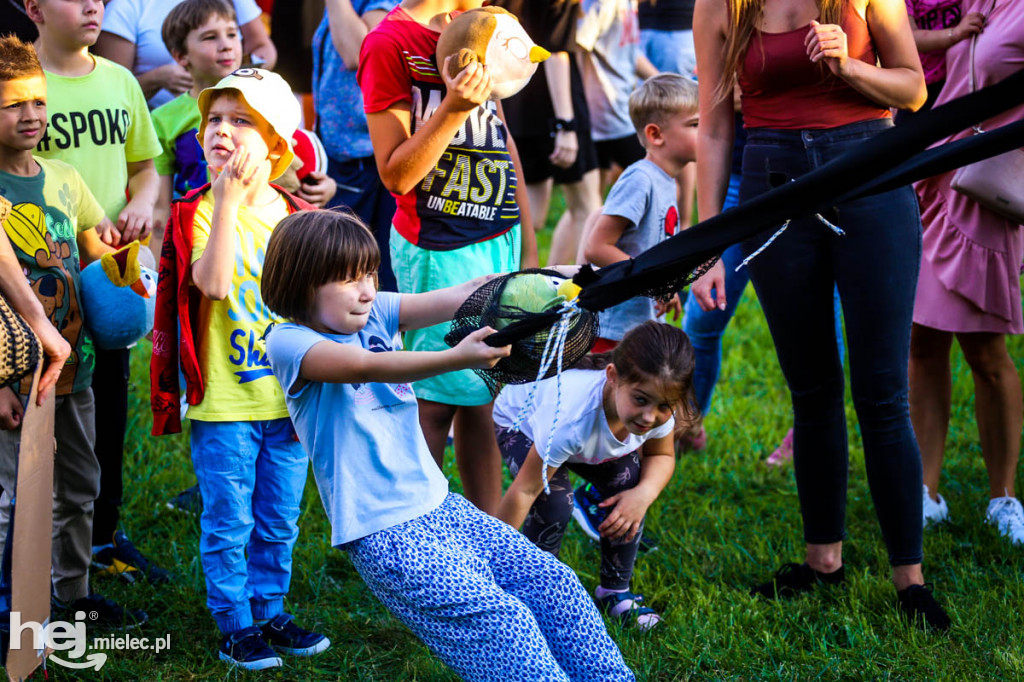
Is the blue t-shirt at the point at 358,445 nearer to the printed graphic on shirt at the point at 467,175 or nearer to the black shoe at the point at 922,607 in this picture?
the printed graphic on shirt at the point at 467,175

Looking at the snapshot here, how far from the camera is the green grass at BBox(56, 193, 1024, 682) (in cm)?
287

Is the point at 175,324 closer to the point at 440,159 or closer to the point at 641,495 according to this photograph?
A: the point at 440,159

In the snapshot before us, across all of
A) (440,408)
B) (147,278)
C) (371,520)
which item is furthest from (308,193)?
(371,520)

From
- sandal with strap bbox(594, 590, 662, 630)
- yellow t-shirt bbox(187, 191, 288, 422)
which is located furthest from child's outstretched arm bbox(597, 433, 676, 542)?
yellow t-shirt bbox(187, 191, 288, 422)

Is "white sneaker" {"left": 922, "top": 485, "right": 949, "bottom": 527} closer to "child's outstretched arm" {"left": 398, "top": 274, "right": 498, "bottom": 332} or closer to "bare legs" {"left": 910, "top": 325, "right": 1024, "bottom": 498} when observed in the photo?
"bare legs" {"left": 910, "top": 325, "right": 1024, "bottom": 498}

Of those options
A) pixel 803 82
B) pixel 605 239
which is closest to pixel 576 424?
pixel 605 239

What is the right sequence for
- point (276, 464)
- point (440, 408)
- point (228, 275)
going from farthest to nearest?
point (440, 408), point (276, 464), point (228, 275)

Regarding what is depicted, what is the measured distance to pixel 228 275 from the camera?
9.16 ft

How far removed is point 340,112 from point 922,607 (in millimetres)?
3024

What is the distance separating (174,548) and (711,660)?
185cm

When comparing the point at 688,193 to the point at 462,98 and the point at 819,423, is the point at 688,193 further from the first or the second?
the point at 462,98

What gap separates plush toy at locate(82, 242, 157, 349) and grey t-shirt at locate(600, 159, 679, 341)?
1.54 m

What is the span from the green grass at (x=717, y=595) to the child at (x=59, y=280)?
0.28 meters

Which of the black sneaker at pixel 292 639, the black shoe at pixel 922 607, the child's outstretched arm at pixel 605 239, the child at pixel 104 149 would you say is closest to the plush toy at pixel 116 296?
the child at pixel 104 149
